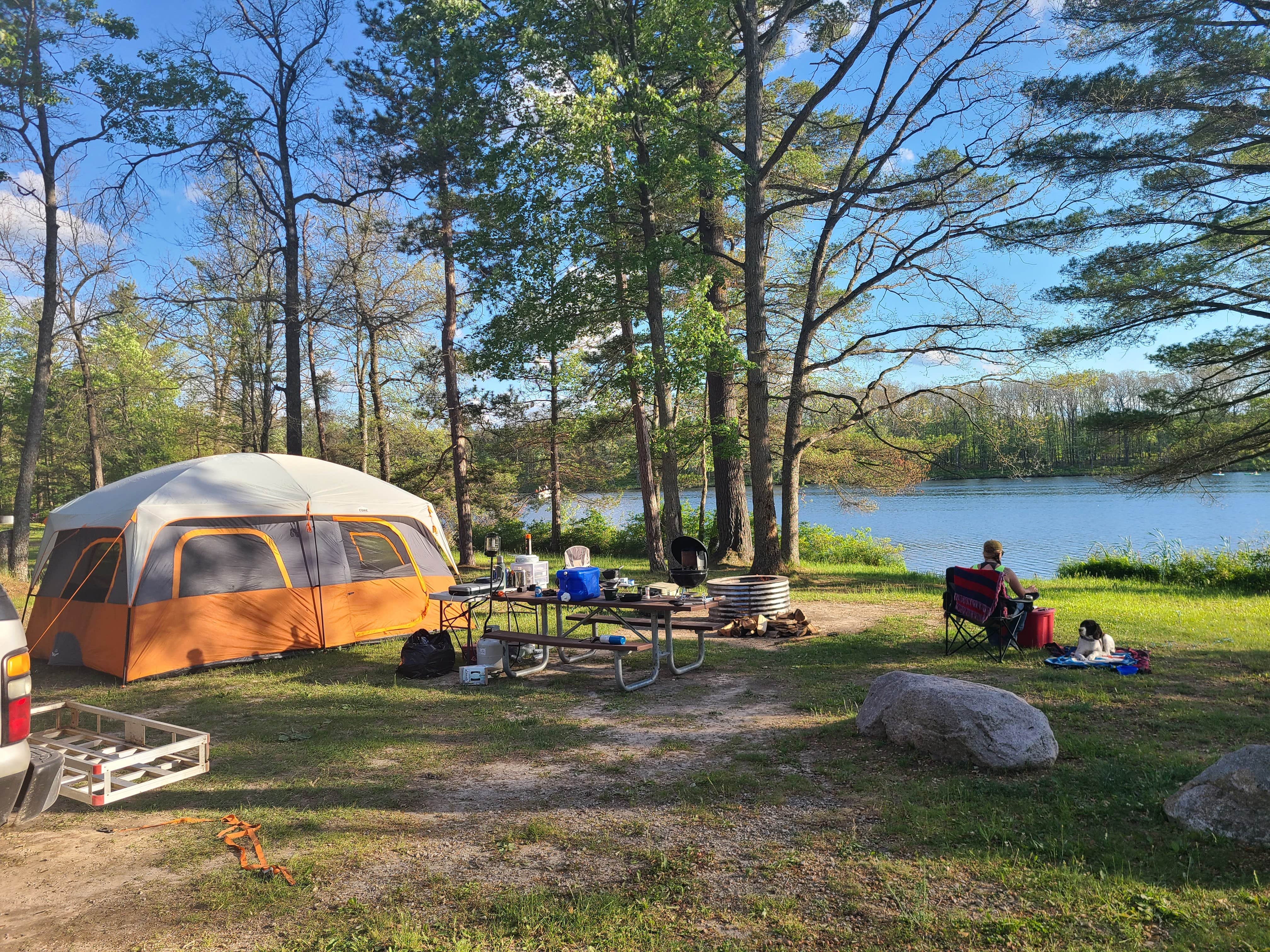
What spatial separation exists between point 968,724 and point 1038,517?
28339 mm

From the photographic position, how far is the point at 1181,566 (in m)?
14.1

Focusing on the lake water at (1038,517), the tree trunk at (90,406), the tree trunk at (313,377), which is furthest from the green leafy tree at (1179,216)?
the tree trunk at (90,406)

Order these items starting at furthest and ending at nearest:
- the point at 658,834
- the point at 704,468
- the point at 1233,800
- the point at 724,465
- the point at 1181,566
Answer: the point at 704,468 < the point at 724,465 < the point at 1181,566 < the point at 658,834 < the point at 1233,800

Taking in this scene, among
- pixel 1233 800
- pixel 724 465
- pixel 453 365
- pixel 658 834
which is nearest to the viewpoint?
pixel 1233 800

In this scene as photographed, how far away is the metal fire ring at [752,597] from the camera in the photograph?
9.05m

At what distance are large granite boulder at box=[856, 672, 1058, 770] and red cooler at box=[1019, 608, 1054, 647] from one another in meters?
3.13

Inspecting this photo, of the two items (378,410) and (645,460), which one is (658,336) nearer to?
(645,460)

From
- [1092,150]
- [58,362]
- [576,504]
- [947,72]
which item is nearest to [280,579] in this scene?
[1092,150]

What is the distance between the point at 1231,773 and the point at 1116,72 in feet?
34.3

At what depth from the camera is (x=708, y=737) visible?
5.05 meters

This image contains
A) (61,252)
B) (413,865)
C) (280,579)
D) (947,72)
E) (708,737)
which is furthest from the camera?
(61,252)

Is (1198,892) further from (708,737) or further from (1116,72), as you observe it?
(1116,72)

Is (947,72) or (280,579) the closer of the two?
(280,579)

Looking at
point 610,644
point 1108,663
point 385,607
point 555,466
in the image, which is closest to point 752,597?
point 610,644
